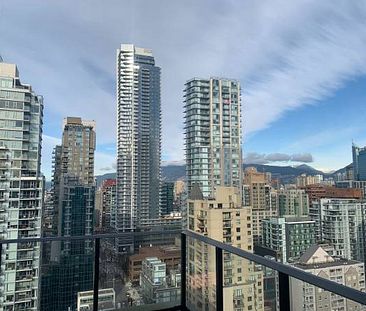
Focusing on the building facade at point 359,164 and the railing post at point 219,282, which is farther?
the building facade at point 359,164

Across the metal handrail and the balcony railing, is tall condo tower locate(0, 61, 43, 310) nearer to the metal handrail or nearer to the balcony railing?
the balcony railing

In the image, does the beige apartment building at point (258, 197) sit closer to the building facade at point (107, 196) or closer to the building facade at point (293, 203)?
the building facade at point (293, 203)

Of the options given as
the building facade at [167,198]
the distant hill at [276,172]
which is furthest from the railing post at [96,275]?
the distant hill at [276,172]

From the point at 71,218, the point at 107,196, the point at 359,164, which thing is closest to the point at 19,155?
the point at 107,196

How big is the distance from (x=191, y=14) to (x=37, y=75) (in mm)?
4342

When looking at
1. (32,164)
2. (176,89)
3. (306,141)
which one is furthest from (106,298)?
(306,141)

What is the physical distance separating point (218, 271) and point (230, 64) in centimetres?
997

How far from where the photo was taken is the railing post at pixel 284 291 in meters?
1.28

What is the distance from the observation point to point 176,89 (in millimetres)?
11922

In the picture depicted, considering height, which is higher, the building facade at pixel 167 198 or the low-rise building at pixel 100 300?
the building facade at pixel 167 198

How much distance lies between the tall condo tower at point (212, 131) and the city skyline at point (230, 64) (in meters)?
0.43

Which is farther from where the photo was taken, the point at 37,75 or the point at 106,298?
the point at 37,75

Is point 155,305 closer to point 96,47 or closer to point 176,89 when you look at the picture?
point 96,47

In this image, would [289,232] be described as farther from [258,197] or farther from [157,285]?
[157,285]
